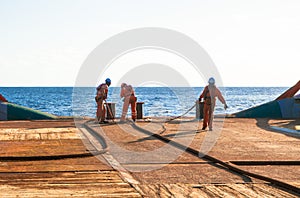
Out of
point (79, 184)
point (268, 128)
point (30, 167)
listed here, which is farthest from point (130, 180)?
point (268, 128)

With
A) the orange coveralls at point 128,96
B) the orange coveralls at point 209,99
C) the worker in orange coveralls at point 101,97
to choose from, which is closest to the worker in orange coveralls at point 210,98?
the orange coveralls at point 209,99

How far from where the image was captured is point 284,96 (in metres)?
22.6

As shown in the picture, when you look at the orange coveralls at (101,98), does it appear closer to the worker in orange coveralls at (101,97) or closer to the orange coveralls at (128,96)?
the worker in orange coveralls at (101,97)

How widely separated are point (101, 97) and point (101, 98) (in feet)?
0.14

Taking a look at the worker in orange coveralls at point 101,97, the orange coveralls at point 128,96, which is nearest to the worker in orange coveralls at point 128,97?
the orange coveralls at point 128,96

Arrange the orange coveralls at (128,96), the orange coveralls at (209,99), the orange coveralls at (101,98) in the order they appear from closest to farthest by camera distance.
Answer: the orange coveralls at (209,99) < the orange coveralls at (101,98) < the orange coveralls at (128,96)

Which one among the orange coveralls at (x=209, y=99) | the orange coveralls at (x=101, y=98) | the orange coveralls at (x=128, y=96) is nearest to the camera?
the orange coveralls at (x=209, y=99)

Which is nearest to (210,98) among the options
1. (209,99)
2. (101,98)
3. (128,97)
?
(209,99)

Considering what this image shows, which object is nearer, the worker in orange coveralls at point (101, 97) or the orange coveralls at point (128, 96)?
the worker in orange coveralls at point (101, 97)

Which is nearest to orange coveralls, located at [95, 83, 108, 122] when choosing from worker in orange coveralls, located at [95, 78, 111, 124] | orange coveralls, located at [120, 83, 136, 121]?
worker in orange coveralls, located at [95, 78, 111, 124]

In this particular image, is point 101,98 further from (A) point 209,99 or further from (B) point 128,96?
(A) point 209,99

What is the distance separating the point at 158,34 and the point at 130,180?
11.8 m

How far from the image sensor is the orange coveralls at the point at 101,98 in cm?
1795

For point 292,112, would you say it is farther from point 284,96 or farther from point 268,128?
point 268,128
